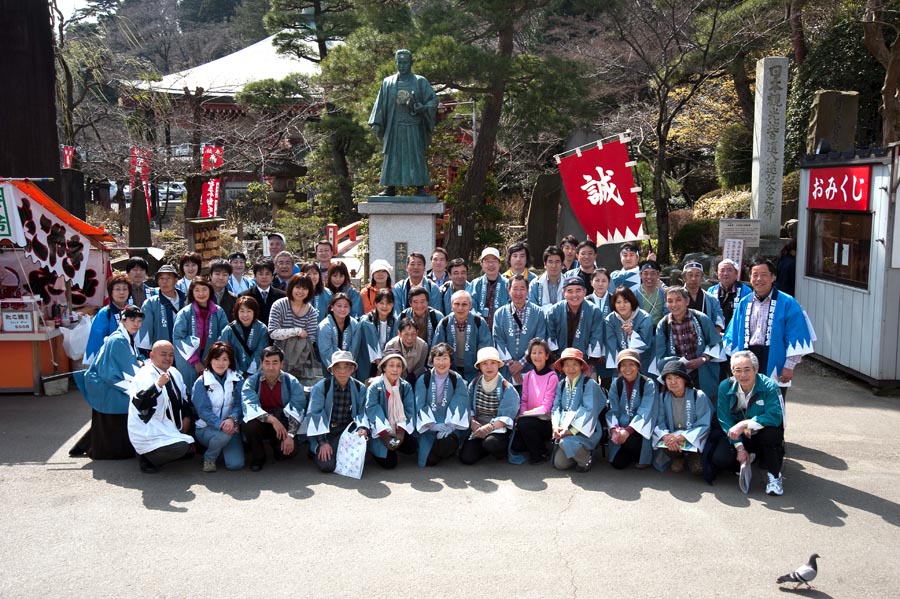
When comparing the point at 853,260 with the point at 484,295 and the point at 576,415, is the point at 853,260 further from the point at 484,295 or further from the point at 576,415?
the point at 576,415

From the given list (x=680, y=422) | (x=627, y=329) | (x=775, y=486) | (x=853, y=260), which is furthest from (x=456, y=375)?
(x=853, y=260)

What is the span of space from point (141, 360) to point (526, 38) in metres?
17.5

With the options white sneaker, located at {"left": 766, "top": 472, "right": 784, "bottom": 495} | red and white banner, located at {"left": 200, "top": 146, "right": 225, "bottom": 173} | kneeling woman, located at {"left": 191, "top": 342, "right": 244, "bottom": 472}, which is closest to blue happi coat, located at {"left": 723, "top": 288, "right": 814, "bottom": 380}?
white sneaker, located at {"left": 766, "top": 472, "right": 784, "bottom": 495}

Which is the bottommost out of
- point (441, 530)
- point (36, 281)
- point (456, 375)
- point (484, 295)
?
point (441, 530)

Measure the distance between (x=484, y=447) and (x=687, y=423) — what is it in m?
1.51

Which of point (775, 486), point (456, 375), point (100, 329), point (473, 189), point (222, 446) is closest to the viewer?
point (775, 486)

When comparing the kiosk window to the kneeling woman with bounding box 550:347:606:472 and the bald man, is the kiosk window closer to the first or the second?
the kneeling woman with bounding box 550:347:606:472

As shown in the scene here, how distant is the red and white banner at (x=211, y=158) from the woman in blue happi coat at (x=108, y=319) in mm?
10330

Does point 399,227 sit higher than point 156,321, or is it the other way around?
point 399,227

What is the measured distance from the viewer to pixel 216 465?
19.2 feet

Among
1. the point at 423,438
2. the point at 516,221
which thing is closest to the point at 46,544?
the point at 423,438

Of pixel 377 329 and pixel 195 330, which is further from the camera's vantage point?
pixel 377 329

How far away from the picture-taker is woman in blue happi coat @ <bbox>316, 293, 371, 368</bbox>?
254 inches

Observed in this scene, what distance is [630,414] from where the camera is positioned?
5797mm
